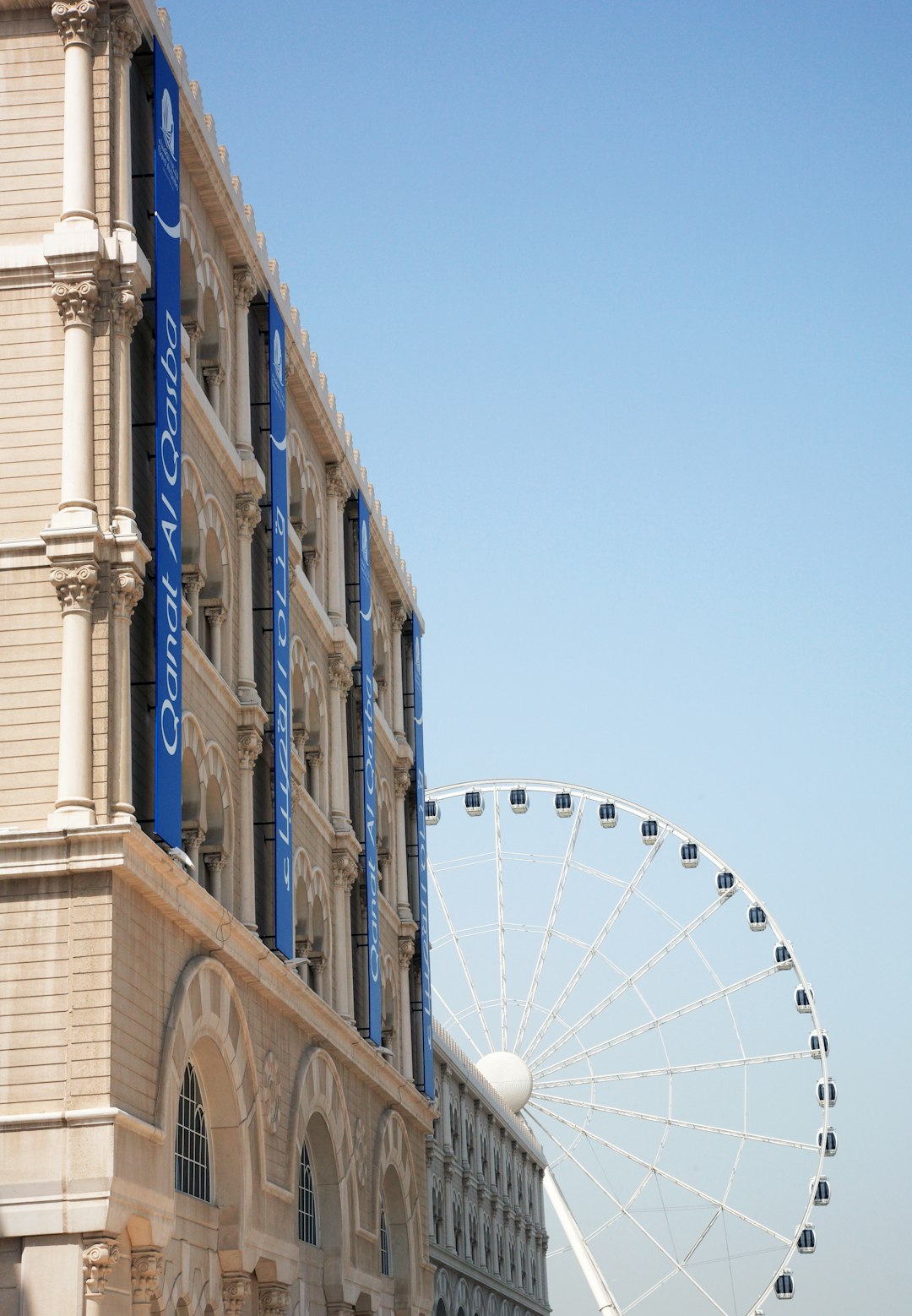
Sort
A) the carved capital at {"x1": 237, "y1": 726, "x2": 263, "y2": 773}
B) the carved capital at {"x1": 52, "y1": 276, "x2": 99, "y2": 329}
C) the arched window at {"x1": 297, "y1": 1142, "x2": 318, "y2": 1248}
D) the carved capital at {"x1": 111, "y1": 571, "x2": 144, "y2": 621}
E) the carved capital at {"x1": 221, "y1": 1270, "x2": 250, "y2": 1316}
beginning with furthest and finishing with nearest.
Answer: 1. the arched window at {"x1": 297, "y1": 1142, "x2": 318, "y2": 1248}
2. the carved capital at {"x1": 237, "y1": 726, "x2": 263, "y2": 773}
3. the carved capital at {"x1": 221, "y1": 1270, "x2": 250, "y2": 1316}
4. the carved capital at {"x1": 52, "y1": 276, "x2": 99, "y2": 329}
5. the carved capital at {"x1": 111, "y1": 571, "x2": 144, "y2": 621}

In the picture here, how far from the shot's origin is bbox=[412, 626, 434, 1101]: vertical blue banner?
5238 cm

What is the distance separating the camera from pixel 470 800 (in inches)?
3297

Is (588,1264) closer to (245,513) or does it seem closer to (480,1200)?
(480,1200)

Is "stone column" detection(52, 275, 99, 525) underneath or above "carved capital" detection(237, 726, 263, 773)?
above

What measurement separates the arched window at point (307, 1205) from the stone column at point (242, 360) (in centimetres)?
1403

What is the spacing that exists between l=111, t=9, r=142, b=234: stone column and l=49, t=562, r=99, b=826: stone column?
6.12 meters

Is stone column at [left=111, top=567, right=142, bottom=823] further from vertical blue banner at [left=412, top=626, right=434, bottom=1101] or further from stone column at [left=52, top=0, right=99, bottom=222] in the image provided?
vertical blue banner at [left=412, top=626, right=434, bottom=1101]

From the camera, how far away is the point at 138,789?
91.3 ft

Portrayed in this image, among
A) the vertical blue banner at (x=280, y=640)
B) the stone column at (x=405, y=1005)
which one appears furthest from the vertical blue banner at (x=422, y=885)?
the vertical blue banner at (x=280, y=640)

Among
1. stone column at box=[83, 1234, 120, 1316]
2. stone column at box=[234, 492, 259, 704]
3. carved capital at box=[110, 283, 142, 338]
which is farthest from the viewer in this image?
stone column at box=[234, 492, 259, 704]

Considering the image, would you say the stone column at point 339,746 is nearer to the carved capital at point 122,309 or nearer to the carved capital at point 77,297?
the carved capital at point 122,309

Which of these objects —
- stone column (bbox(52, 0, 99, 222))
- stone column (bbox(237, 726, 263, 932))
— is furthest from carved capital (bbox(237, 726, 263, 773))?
stone column (bbox(52, 0, 99, 222))

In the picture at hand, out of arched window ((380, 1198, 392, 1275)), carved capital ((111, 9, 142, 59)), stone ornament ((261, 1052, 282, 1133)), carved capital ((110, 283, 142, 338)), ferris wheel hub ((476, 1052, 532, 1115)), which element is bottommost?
arched window ((380, 1198, 392, 1275))

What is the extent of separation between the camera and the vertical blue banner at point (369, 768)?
44.8m
